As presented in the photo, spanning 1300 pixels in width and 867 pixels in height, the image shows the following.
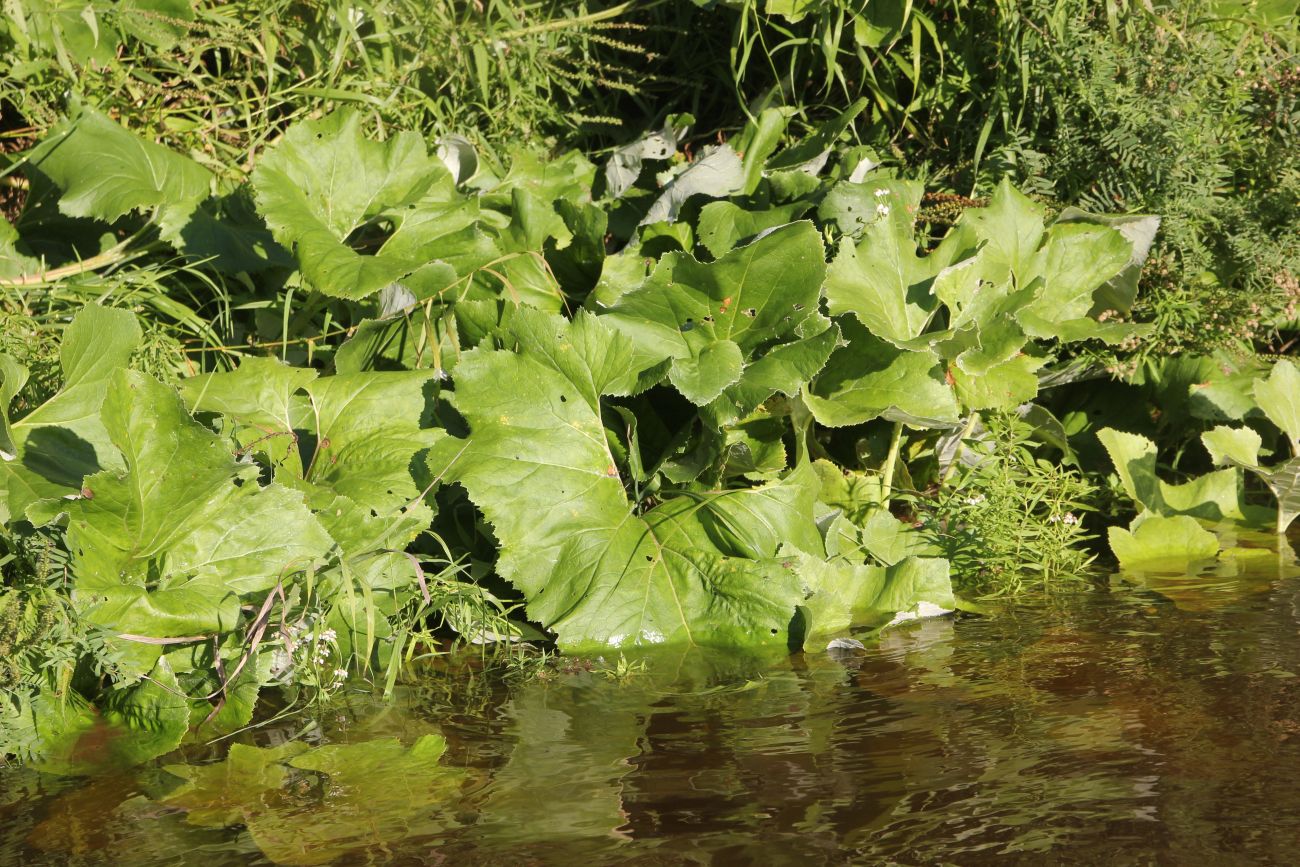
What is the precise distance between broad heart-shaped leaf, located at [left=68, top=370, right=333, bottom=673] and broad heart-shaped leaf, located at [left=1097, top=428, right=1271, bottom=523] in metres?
2.14

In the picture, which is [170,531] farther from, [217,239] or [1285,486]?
[1285,486]

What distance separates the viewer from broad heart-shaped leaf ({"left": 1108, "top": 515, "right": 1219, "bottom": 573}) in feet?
10.8

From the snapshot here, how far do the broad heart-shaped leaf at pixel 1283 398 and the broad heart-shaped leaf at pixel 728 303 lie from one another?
1429 millimetres

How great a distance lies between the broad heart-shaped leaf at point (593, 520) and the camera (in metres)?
2.69

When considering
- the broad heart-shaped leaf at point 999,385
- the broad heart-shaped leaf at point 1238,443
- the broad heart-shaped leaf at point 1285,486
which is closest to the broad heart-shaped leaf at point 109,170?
the broad heart-shaped leaf at point 999,385

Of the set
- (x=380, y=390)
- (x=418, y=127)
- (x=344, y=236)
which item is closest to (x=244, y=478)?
(x=380, y=390)

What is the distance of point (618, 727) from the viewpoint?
2258mm

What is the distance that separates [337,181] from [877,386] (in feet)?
4.89

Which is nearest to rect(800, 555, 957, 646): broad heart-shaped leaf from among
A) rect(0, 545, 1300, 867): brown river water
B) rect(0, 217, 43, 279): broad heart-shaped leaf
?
rect(0, 545, 1300, 867): brown river water

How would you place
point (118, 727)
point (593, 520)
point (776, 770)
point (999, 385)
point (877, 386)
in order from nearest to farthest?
point (776, 770) < point (118, 727) < point (593, 520) < point (877, 386) < point (999, 385)

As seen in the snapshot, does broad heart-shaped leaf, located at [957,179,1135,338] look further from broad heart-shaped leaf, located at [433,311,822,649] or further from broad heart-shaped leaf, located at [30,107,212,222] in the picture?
broad heart-shaped leaf, located at [30,107,212,222]

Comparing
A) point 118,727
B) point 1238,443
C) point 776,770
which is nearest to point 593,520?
point 776,770

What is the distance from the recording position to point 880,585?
291cm

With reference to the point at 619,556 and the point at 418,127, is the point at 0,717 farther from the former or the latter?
the point at 418,127
